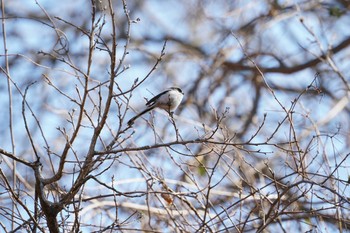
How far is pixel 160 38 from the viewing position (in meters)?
11.6

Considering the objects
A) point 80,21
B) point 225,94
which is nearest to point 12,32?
point 80,21

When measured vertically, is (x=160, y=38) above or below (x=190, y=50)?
above

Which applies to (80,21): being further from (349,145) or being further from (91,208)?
(91,208)

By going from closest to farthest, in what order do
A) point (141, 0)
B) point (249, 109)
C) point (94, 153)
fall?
point (94, 153) < point (249, 109) < point (141, 0)

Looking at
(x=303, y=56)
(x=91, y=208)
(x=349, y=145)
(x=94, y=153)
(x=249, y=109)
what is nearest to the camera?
(x=94, y=153)

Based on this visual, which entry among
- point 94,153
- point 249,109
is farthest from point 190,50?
point 94,153

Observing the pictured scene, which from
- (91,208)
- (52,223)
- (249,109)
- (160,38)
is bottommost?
(52,223)

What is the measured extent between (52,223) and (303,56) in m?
8.01

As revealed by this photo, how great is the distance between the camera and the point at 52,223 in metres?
3.11

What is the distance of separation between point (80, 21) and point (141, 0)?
1.27 metres

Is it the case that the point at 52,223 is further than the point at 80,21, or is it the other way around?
the point at 80,21

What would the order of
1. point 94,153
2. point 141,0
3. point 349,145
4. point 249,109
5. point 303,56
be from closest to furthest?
point 94,153
point 349,145
point 249,109
point 303,56
point 141,0

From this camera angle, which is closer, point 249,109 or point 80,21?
point 249,109

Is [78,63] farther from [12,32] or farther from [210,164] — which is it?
[210,164]
